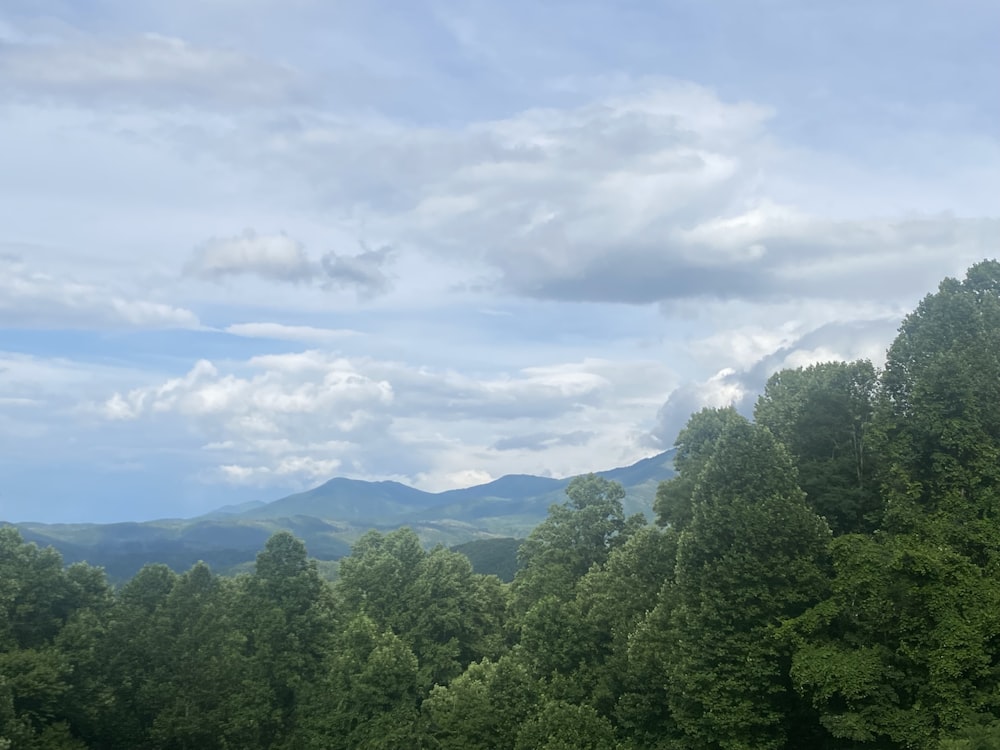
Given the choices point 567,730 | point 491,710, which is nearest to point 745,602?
point 567,730

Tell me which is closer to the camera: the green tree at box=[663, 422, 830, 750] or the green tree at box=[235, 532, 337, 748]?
the green tree at box=[663, 422, 830, 750]

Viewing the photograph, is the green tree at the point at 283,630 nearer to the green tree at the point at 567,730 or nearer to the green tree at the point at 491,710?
the green tree at the point at 491,710

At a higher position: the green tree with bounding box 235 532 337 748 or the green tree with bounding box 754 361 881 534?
the green tree with bounding box 754 361 881 534

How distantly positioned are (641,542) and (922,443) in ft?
63.3

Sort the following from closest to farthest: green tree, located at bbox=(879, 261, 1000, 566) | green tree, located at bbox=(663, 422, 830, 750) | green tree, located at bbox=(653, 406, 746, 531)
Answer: green tree, located at bbox=(879, 261, 1000, 566) → green tree, located at bbox=(663, 422, 830, 750) → green tree, located at bbox=(653, 406, 746, 531)

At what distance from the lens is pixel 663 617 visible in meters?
45.4

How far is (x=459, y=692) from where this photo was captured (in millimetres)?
50469

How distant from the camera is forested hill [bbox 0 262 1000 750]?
3694cm

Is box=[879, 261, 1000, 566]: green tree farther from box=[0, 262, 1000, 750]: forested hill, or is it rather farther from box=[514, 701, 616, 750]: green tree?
box=[514, 701, 616, 750]: green tree

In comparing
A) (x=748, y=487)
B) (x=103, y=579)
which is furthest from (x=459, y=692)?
(x=103, y=579)

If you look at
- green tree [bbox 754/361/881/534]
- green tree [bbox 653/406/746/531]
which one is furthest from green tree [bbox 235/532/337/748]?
green tree [bbox 754/361/881/534]

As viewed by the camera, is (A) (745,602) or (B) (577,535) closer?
(A) (745,602)

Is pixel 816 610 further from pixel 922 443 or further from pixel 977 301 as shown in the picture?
pixel 977 301

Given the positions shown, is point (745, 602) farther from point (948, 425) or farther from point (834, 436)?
point (834, 436)
